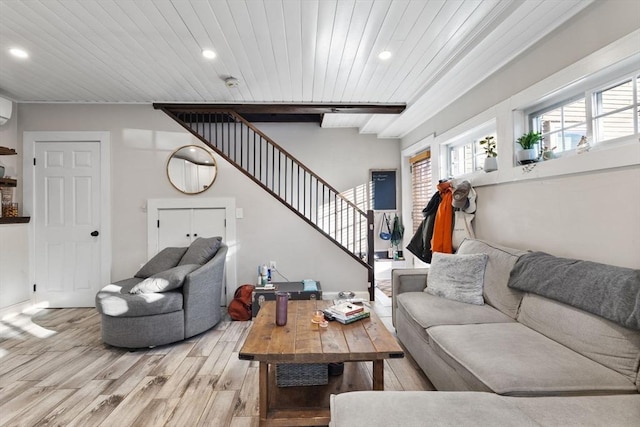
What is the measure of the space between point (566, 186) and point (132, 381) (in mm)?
3391

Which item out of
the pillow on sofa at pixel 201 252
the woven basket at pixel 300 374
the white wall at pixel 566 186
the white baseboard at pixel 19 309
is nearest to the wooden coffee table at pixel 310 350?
the woven basket at pixel 300 374

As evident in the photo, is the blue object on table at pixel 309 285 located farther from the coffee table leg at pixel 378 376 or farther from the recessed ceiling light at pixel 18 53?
the recessed ceiling light at pixel 18 53

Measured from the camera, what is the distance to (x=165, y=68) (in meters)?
2.96

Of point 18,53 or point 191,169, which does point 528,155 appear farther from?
point 18,53

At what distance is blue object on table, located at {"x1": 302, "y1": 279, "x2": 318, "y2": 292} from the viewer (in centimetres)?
355

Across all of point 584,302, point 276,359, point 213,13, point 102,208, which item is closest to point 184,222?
point 102,208

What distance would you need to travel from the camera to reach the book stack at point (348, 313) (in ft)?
6.77

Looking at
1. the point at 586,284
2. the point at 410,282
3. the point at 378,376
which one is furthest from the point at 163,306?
the point at 586,284

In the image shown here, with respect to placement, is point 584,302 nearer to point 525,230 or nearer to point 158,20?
point 525,230

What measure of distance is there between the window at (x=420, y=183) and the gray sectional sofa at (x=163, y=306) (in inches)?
118

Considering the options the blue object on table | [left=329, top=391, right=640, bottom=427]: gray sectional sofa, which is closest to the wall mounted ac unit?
the blue object on table

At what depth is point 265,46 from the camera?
8.38 ft

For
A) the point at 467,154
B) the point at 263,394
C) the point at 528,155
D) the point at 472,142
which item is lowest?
the point at 263,394

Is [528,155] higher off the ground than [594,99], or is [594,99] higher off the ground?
[594,99]
